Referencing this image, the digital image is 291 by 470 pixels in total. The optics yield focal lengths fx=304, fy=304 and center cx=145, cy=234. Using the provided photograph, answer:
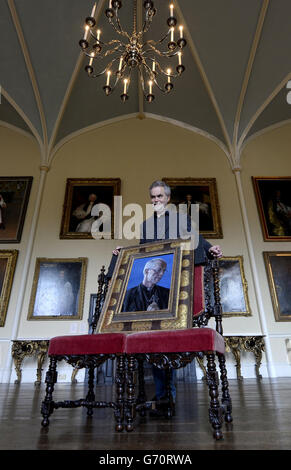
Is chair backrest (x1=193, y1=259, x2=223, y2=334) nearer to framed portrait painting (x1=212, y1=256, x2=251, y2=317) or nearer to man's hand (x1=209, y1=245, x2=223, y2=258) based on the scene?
man's hand (x1=209, y1=245, x2=223, y2=258)

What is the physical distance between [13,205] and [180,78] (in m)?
5.69

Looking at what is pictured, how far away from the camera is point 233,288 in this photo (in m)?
7.27

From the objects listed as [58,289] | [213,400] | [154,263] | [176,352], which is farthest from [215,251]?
[58,289]

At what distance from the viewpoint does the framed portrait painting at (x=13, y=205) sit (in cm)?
779

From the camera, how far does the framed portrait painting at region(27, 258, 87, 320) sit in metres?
6.99

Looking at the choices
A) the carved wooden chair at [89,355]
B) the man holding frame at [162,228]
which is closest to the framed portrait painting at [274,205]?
the man holding frame at [162,228]

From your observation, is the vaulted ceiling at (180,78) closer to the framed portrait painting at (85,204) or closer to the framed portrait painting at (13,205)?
the framed portrait painting at (13,205)

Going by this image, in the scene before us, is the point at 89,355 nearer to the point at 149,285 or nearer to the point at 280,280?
the point at 149,285

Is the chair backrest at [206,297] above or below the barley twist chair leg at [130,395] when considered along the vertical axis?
above

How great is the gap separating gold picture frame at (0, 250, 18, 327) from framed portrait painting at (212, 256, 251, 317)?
4962mm

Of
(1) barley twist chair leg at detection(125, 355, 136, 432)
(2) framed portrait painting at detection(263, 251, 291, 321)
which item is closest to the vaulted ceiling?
(2) framed portrait painting at detection(263, 251, 291, 321)

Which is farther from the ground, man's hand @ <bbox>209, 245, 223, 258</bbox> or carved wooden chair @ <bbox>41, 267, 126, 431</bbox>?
man's hand @ <bbox>209, 245, 223, 258</bbox>

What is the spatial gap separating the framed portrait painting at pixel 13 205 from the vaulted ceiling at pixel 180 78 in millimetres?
978
